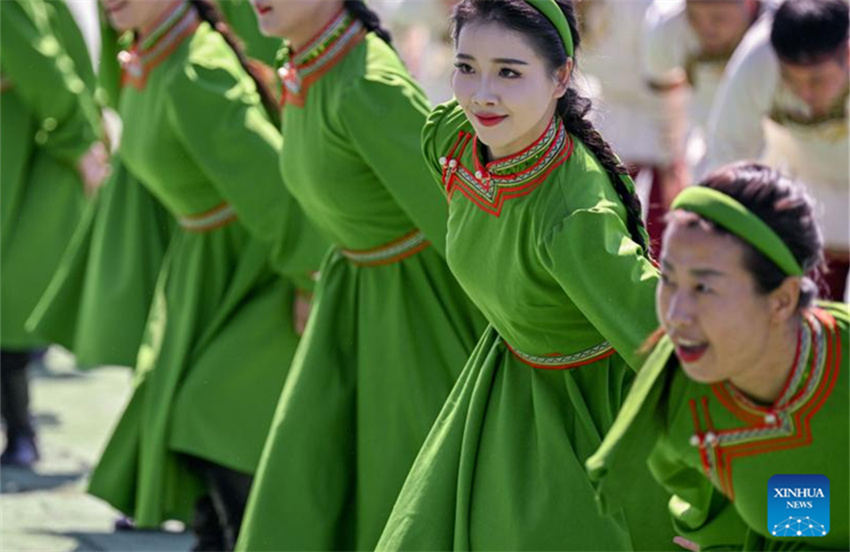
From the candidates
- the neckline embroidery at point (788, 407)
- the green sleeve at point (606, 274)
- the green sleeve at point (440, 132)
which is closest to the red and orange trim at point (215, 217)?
the green sleeve at point (440, 132)

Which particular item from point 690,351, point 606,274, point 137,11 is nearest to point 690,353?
point 690,351

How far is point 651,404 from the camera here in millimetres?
3404

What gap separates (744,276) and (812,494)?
348 millimetres

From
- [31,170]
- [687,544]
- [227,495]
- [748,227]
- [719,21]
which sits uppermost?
[719,21]

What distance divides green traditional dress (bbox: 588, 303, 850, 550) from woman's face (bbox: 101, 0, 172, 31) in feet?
8.94

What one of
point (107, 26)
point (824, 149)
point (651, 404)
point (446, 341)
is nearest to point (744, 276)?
point (651, 404)

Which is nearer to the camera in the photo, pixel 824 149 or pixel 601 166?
pixel 601 166

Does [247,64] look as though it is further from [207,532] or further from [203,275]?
[207,532]

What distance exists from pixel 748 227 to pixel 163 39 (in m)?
2.88

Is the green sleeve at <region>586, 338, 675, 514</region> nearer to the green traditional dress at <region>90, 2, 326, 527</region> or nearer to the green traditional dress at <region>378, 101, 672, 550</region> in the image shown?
the green traditional dress at <region>378, 101, 672, 550</region>

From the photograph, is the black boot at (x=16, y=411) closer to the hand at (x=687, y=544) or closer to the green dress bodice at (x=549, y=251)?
the green dress bodice at (x=549, y=251)

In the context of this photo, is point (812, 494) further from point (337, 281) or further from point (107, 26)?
point (107, 26)

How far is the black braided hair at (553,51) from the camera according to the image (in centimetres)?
410

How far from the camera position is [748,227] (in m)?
3.23
